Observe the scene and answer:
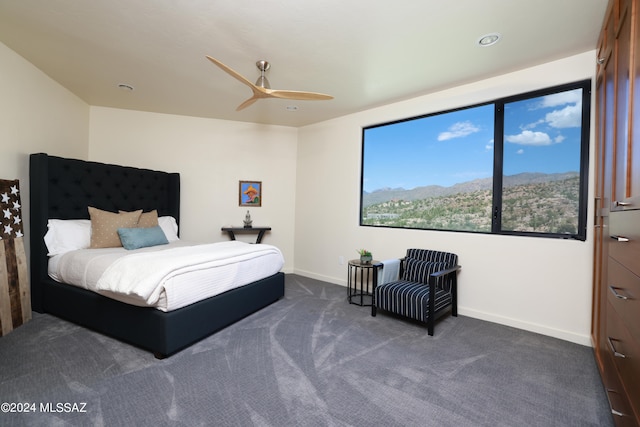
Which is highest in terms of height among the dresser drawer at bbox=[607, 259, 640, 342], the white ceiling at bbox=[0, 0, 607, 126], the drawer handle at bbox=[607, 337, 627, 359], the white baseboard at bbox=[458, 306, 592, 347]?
the white ceiling at bbox=[0, 0, 607, 126]

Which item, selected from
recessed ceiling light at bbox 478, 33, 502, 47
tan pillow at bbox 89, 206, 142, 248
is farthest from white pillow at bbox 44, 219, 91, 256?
recessed ceiling light at bbox 478, 33, 502, 47

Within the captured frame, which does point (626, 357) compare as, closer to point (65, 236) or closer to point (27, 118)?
point (65, 236)

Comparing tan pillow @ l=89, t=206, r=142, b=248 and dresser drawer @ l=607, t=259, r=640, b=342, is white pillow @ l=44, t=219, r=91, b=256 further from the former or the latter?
dresser drawer @ l=607, t=259, r=640, b=342

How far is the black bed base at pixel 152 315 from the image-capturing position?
205 centimetres

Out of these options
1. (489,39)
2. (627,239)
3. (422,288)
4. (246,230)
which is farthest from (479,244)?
(246,230)

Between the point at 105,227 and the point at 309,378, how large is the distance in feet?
9.10

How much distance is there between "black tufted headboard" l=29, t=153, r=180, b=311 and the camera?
2.78 metres

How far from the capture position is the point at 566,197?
8.54ft

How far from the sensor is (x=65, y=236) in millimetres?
2887

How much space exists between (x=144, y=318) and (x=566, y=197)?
12.6 feet

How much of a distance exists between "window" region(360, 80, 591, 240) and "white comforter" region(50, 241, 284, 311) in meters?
2.06

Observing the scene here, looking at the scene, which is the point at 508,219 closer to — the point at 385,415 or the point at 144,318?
the point at 385,415

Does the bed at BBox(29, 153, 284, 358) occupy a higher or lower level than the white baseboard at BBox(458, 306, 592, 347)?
higher

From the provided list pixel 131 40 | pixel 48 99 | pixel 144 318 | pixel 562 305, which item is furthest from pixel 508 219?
pixel 48 99
